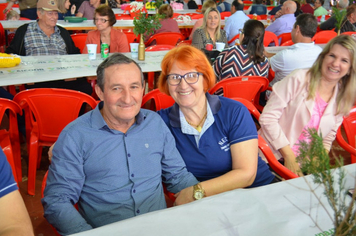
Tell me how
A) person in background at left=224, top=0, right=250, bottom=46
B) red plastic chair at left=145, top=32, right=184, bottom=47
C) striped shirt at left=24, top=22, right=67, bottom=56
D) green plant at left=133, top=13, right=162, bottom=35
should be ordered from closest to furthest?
green plant at left=133, top=13, right=162, bottom=35 < striped shirt at left=24, top=22, right=67, bottom=56 < red plastic chair at left=145, top=32, right=184, bottom=47 < person in background at left=224, top=0, right=250, bottom=46

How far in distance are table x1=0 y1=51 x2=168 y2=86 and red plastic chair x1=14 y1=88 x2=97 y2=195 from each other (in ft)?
1.19

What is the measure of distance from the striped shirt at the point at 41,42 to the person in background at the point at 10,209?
2.83 m

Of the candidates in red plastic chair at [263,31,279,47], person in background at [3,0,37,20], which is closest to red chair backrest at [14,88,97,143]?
red plastic chair at [263,31,279,47]

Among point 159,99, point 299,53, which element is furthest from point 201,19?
point 159,99

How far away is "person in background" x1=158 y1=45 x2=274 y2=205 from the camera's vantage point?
180 centimetres

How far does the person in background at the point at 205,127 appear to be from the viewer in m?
1.80

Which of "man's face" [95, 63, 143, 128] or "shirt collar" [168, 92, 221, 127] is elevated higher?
"man's face" [95, 63, 143, 128]

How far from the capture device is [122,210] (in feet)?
5.28

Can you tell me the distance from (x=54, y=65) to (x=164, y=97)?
4.46ft

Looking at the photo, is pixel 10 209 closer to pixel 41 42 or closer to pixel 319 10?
pixel 41 42

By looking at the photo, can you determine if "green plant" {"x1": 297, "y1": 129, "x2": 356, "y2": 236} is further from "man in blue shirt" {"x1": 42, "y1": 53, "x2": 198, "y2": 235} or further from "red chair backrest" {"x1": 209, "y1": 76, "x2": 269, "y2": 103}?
"red chair backrest" {"x1": 209, "y1": 76, "x2": 269, "y2": 103}

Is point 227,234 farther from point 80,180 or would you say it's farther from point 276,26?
point 276,26

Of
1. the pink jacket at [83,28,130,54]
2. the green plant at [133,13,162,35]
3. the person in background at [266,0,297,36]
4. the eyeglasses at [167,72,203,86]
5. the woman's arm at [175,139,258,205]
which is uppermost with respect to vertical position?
the person in background at [266,0,297,36]

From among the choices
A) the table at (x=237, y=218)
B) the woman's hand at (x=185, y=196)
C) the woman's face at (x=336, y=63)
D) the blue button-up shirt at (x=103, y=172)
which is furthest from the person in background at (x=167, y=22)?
the table at (x=237, y=218)
